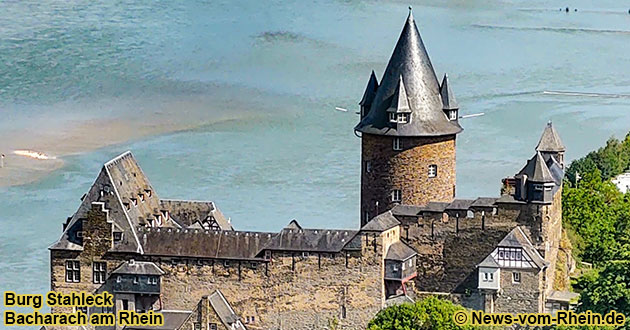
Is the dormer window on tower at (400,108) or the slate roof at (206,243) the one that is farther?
the dormer window on tower at (400,108)

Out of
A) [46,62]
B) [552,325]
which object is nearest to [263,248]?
[552,325]

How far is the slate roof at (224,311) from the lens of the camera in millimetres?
53219

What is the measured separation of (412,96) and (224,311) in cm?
748

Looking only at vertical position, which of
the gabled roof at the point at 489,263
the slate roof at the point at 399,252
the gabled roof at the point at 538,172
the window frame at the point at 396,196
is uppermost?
the gabled roof at the point at 538,172

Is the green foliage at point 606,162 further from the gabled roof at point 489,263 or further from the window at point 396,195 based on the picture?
the gabled roof at point 489,263

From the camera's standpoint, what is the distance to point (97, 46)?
85.4 m

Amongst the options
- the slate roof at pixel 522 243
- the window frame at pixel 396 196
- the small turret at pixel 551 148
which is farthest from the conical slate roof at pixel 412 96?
the small turret at pixel 551 148

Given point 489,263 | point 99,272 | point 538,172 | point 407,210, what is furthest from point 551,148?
point 99,272

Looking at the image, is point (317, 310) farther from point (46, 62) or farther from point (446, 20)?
point (446, 20)

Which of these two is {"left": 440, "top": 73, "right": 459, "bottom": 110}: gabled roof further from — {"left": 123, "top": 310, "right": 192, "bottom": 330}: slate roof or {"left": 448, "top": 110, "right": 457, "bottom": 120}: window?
{"left": 123, "top": 310, "right": 192, "bottom": 330}: slate roof

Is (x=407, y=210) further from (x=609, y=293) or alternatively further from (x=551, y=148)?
(x=551, y=148)

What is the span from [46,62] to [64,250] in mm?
27588

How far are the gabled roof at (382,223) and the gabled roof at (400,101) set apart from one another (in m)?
2.70

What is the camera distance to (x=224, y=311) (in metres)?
53.7
